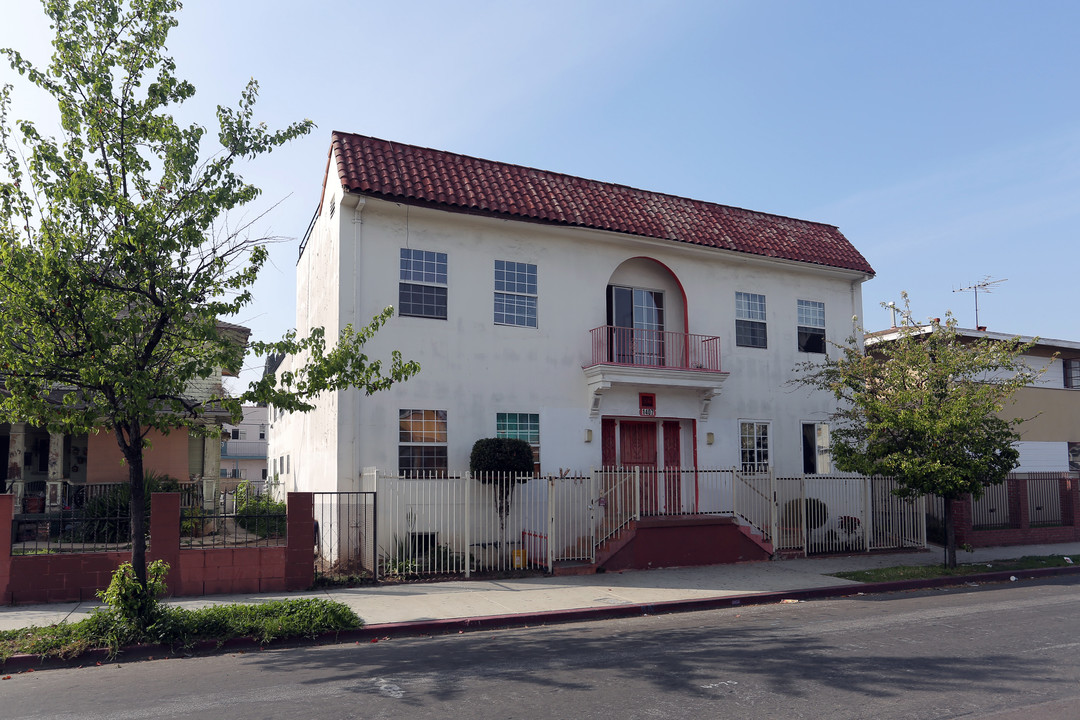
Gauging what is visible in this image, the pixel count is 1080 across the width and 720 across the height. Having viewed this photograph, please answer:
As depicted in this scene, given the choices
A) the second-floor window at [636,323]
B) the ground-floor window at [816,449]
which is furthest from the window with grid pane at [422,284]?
the ground-floor window at [816,449]

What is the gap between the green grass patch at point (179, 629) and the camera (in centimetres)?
870

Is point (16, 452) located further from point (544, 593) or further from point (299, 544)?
point (544, 593)

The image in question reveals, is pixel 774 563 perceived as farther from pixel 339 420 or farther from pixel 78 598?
pixel 78 598

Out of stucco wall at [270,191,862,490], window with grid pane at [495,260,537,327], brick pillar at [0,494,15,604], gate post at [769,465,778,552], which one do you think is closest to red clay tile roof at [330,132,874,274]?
stucco wall at [270,191,862,490]

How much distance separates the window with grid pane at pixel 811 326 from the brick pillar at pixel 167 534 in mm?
15114

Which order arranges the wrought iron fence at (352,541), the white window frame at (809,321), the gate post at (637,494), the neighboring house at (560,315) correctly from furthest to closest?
the white window frame at (809,321), the neighboring house at (560,315), the gate post at (637,494), the wrought iron fence at (352,541)

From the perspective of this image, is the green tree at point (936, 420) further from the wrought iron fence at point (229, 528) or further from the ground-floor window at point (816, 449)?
the wrought iron fence at point (229, 528)

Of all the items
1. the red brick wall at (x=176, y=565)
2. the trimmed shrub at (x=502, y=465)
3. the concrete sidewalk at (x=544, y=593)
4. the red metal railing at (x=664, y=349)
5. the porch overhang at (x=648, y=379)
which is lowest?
the concrete sidewalk at (x=544, y=593)

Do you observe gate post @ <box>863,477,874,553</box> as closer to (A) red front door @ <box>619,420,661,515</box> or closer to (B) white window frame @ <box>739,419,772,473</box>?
(B) white window frame @ <box>739,419,772,473</box>

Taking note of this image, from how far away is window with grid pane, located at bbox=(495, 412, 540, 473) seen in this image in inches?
639

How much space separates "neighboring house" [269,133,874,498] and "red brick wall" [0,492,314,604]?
2.30 metres

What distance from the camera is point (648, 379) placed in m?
17.1

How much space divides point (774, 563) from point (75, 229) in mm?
13629

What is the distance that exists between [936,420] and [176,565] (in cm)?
1352
